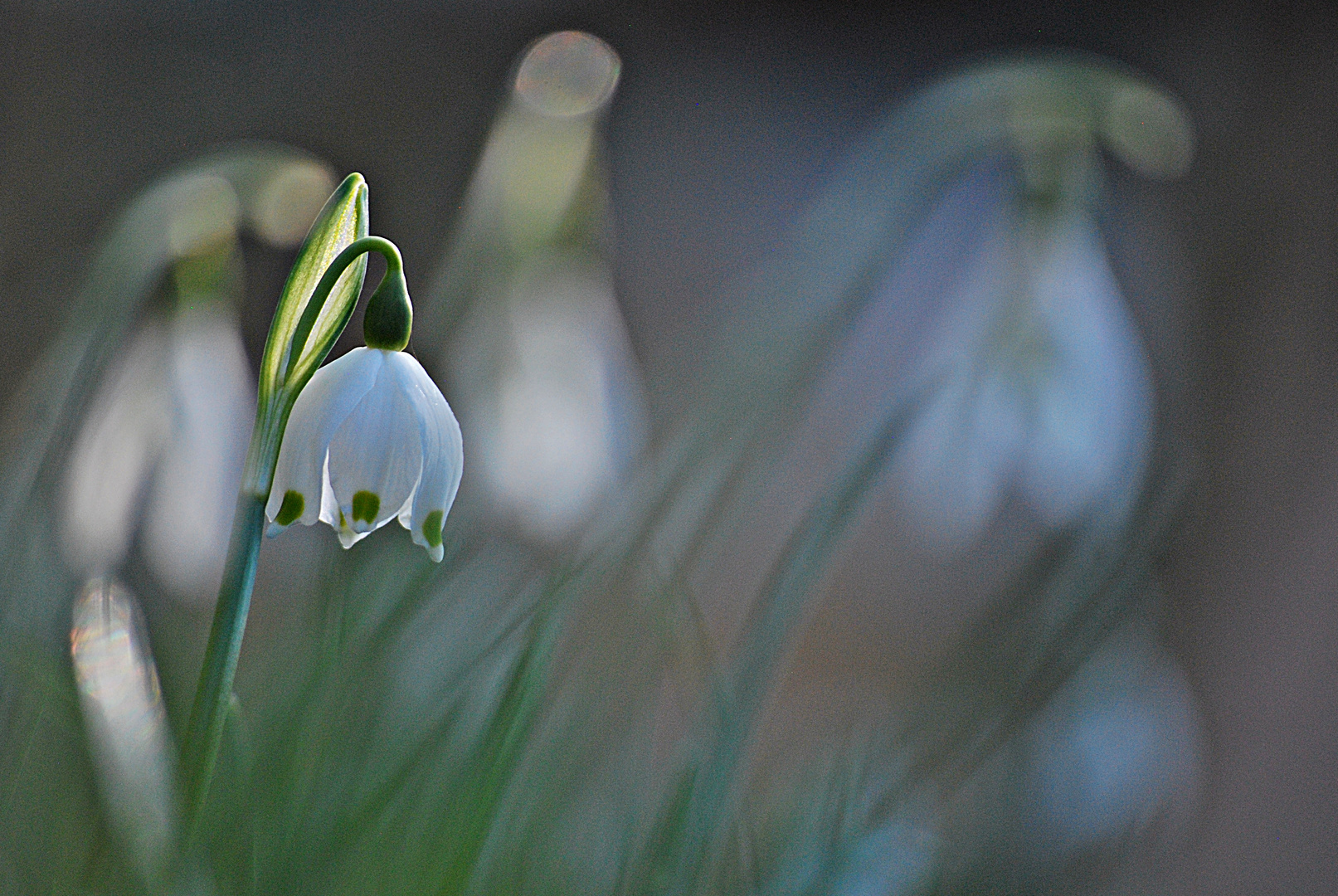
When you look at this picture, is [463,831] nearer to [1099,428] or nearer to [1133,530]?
[1133,530]

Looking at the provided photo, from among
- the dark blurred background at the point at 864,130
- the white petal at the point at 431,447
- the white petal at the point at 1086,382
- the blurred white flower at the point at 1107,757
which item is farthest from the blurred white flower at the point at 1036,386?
the dark blurred background at the point at 864,130

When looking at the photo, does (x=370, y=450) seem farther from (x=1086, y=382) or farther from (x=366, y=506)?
(x=1086, y=382)

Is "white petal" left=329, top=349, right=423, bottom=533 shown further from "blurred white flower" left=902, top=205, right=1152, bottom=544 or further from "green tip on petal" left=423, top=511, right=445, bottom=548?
"blurred white flower" left=902, top=205, right=1152, bottom=544

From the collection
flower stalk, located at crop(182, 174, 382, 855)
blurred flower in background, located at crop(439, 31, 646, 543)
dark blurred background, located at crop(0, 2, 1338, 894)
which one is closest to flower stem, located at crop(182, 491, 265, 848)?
flower stalk, located at crop(182, 174, 382, 855)

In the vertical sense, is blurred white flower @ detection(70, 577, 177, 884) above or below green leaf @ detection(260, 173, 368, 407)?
below

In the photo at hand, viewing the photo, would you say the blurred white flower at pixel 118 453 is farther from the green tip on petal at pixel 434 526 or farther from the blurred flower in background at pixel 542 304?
the green tip on petal at pixel 434 526

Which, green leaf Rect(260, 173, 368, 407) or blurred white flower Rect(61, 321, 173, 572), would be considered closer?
green leaf Rect(260, 173, 368, 407)

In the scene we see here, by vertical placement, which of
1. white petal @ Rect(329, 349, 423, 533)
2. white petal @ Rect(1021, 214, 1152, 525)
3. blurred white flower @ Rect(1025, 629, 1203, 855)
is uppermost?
white petal @ Rect(1021, 214, 1152, 525)

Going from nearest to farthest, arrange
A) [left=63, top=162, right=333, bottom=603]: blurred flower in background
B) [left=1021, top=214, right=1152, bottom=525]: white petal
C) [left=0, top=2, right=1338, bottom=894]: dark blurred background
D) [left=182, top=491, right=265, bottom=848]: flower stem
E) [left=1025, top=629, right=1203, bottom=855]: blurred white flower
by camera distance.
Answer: [left=182, top=491, right=265, bottom=848]: flower stem, [left=63, top=162, right=333, bottom=603]: blurred flower in background, [left=1021, top=214, right=1152, bottom=525]: white petal, [left=1025, top=629, right=1203, bottom=855]: blurred white flower, [left=0, top=2, right=1338, bottom=894]: dark blurred background
